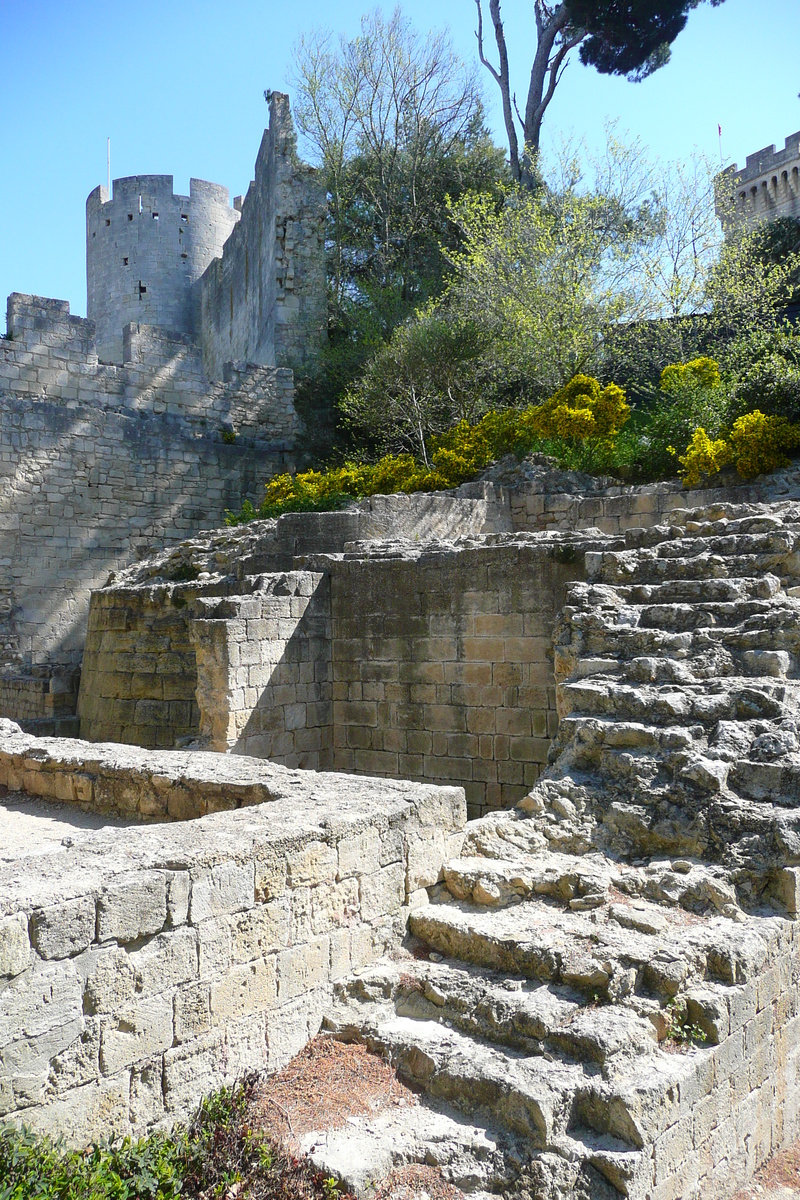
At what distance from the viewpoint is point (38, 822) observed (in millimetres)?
5355

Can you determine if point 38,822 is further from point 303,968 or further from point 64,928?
point 64,928

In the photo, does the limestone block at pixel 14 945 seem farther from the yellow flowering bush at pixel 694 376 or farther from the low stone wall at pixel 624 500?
the yellow flowering bush at pixel 694 376

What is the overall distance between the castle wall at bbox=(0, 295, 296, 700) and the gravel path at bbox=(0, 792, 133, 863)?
26.7ft

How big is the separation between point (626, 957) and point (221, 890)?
1.58 metres

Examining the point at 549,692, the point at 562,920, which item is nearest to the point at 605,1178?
the point at 562,920

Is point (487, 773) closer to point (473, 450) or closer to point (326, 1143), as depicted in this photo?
point (326, 1143)

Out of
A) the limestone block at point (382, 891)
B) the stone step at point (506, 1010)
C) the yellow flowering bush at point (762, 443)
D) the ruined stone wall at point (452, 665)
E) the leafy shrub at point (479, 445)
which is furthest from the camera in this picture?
the leafy shrub at point (479, 445)

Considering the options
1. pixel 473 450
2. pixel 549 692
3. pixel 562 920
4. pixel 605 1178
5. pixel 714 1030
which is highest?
pixel 473 450

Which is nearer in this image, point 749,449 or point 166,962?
point 166,962

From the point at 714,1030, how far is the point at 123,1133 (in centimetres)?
210

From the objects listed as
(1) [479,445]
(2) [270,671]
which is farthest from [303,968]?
(1) [479,445]

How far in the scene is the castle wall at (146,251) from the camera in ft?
83.3

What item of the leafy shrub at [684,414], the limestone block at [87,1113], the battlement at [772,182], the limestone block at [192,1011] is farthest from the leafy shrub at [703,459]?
the battlement at [772,182]

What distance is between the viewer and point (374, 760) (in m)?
8.41
